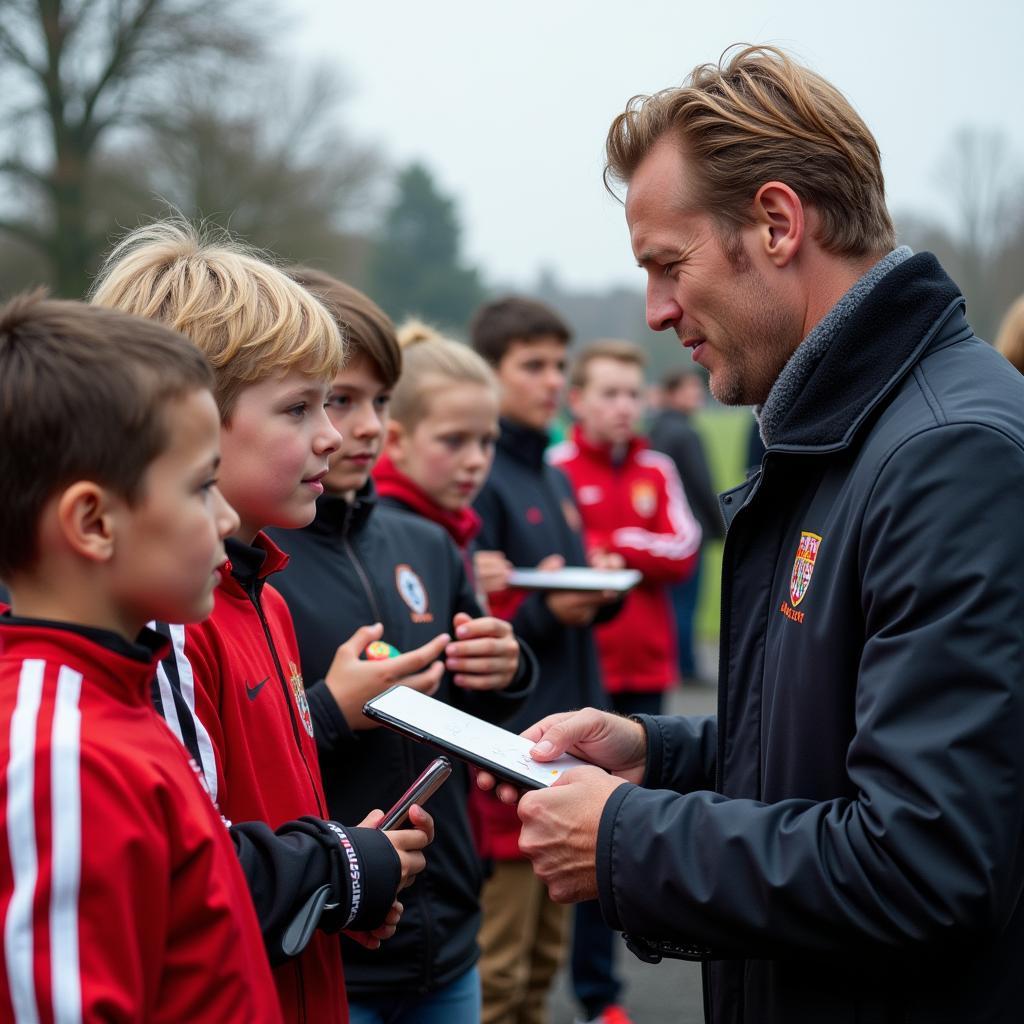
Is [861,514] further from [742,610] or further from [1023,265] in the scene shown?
[1023,265]

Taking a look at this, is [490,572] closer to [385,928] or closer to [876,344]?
[385,928]

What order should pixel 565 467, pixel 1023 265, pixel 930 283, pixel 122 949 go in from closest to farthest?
pixel 122 949 → pixel 930 283 → pixel 565 467 → pixel 1023 265

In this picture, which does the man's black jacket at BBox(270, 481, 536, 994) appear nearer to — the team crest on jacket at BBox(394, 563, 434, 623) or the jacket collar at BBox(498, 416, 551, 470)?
the team crest on jacket at BBox(394, 563, 434, 623)

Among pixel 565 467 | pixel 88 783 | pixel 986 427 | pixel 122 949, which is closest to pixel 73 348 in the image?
pixel 88 783

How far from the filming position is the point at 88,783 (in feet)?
4.51

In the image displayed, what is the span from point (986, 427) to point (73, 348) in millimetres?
1264

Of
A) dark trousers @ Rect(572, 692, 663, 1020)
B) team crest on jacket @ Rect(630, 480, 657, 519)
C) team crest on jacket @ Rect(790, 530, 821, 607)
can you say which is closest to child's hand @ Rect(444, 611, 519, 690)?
team crest on jacket @ Rect(790, 530, 821, 607)

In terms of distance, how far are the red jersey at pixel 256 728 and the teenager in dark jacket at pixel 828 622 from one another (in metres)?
0.42

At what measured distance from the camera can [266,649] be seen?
2115mm

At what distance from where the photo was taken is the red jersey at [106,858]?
52.5 inches

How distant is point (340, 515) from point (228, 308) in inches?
30.0

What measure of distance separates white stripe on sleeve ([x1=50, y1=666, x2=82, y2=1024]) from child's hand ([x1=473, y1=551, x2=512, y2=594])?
2.74m

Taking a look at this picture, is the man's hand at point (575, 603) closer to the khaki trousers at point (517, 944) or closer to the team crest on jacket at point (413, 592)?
the khaki trousers at point (517, 944)

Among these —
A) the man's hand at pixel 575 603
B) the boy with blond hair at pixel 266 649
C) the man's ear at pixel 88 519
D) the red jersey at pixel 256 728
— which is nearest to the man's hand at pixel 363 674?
the boy with blond hair at pixel 266 649
